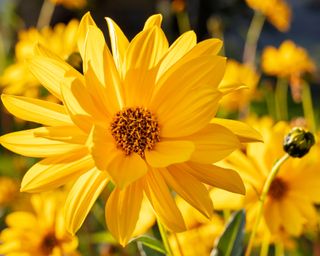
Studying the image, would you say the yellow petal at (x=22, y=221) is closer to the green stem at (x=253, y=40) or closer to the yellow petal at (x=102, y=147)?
the yellow petal at (x=102, y=147)

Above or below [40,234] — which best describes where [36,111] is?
above

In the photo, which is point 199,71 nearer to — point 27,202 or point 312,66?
point 27,202

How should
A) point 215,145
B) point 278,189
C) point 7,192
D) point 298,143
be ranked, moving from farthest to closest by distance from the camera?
1. point 7,192
2. point 278,189
3. point 298,143
4. point 215,145

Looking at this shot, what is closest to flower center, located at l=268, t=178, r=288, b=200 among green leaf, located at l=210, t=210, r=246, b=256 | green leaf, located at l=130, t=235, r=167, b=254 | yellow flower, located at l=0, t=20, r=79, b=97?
green leaf, located at l=210, t=210, r=246, b=256

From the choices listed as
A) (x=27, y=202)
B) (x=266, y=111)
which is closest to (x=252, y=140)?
(x=27, y=202)

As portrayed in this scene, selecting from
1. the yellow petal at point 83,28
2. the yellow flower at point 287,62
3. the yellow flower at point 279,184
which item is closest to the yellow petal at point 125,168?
the yellow petal at point 83,28

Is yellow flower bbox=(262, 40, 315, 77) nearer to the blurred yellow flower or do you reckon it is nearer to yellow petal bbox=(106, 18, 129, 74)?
the blurred yellow flower

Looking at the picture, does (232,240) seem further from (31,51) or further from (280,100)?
(280,100)

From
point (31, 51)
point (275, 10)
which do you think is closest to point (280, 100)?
point (275, 10)
